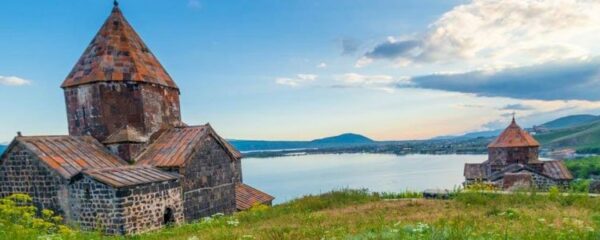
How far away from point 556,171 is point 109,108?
32.2 meters

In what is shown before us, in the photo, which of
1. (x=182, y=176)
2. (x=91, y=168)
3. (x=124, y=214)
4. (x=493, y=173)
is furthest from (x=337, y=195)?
(x=493, y=173)

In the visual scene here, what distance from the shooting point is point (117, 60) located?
51.0 ft

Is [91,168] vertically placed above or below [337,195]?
above

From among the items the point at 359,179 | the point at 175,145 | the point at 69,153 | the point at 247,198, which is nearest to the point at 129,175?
the point at 69,153

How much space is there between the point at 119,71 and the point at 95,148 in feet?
10.1

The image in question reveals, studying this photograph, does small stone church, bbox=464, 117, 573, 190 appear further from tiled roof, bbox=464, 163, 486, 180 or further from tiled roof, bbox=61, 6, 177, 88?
tiled roof, bbox=61, 6, 177, 88

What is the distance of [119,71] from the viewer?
15219 millimetres

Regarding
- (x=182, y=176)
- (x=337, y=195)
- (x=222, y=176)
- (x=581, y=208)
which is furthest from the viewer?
(x=222, y=176)

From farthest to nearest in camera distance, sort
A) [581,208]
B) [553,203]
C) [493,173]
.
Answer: [493,173], [553,203], [581,208]

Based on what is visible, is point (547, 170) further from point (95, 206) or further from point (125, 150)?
point (95, 206)

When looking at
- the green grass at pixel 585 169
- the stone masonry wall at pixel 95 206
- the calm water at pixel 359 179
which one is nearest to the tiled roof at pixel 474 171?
the calm water at pixel 359 179

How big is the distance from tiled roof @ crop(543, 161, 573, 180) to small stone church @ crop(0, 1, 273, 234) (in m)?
25.1

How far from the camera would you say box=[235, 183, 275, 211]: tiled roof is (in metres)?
18.1

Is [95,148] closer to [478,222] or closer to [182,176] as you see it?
[182,176]
